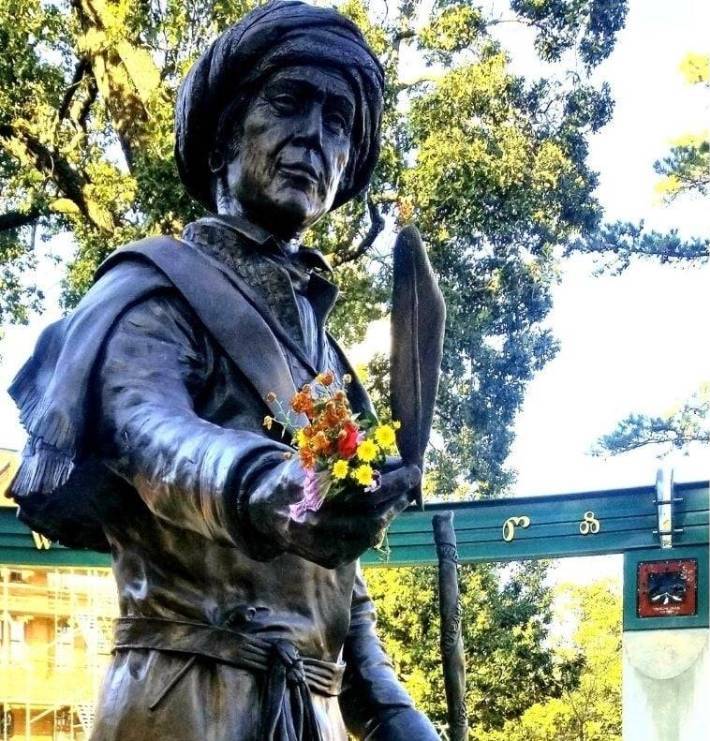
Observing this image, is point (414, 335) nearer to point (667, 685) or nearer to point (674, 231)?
point (667, 685)

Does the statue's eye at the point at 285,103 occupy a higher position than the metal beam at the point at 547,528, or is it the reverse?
the metal beam at the point at 547,528

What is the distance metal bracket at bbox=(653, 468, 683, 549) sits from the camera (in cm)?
1302

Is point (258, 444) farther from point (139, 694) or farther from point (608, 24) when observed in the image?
point (608, 24)

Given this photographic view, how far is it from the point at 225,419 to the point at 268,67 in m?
0.60

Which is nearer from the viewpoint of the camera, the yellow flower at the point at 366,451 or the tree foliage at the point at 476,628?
the yellow flower at the point at 366,451

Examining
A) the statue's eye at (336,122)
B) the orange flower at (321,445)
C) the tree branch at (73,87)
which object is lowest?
the orange flower at (321,445)

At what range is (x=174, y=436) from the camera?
220 cm

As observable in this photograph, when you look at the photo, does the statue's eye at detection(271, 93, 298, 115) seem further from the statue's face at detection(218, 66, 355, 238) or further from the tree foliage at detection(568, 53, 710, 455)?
the tree foliage at detection(568, 53, 710, 455)

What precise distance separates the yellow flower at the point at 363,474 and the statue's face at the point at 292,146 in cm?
91

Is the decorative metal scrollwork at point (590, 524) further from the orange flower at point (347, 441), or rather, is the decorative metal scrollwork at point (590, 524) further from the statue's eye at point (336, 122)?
the orange flower at point (347, 441)

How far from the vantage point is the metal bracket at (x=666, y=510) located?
42.7 feet

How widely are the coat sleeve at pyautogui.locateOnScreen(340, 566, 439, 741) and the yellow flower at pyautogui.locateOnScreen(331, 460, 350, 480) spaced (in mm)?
912

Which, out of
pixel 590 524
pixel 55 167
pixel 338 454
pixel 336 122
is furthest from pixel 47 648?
pixel 338 454

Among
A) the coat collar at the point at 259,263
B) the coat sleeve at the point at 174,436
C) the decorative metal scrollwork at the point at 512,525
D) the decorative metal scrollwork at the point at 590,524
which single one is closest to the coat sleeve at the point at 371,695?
the coat collar at the point at 259,263
